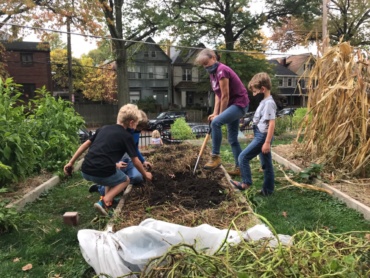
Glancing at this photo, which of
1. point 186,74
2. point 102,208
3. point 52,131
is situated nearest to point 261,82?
point 102,208

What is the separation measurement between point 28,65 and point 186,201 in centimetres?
3355

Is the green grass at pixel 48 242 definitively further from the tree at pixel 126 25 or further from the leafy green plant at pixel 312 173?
the tree at pixel 126 25

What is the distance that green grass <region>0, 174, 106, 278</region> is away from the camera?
110 inches

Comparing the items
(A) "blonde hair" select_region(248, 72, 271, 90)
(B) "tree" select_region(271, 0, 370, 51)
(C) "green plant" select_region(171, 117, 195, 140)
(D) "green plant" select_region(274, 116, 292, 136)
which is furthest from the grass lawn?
(B) "tree" select_region(271, 0, 370, 51)

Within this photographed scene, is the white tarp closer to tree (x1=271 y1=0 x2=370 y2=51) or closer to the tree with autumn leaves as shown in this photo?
the tree with autumn leaves

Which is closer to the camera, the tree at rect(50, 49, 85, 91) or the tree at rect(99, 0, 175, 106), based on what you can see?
the tree at rect(99, 0, 175, 106)

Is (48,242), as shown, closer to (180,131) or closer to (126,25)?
(180,131)

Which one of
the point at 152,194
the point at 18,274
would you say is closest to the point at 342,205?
the point at 152,194

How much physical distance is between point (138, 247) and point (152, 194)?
1.71 metres

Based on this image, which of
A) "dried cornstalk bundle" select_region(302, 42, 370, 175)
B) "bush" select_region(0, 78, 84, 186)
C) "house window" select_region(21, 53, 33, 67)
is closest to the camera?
"bush" select_region(0, 78, 84, 186)

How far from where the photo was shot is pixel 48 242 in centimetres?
338

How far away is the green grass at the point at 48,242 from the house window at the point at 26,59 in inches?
1246

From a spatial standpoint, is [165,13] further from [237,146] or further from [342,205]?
[342,205]

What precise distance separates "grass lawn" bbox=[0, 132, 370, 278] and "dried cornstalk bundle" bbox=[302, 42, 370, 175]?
3.22 feet
